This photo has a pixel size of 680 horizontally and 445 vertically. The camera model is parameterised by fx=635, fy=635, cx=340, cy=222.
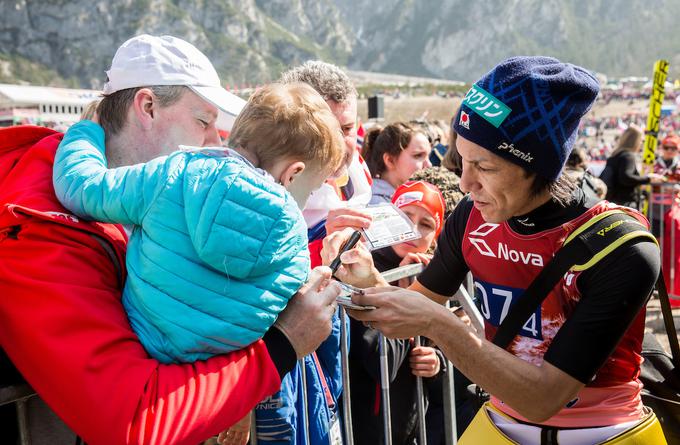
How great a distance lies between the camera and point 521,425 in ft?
6.38

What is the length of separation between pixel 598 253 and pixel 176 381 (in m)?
1.16

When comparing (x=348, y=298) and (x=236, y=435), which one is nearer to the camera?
(x=348, y=298)

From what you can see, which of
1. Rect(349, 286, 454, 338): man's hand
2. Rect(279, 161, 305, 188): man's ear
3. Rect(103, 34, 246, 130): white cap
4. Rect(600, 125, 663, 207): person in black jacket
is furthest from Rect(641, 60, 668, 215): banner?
Rect(279, 161, 305, 188): man's ear

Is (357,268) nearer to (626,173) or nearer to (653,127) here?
(626,173)

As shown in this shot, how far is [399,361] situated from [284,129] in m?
1.32

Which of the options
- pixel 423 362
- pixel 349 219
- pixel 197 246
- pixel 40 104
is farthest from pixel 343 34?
pixel 197 246

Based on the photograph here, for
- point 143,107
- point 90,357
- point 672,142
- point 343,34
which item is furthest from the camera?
point 343,34

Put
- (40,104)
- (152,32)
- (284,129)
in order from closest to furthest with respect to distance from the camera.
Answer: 1. (284,129)
2. (40,104)
3. (152,32)

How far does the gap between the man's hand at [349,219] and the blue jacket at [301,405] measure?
0.34 meters

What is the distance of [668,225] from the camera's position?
745 centimetres

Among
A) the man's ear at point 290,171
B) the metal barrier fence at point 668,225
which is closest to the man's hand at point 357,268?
the man's ear at point 290,171

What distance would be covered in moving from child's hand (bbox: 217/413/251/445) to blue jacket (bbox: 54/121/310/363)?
22.6 inches

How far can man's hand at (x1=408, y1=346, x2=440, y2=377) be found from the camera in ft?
8.98

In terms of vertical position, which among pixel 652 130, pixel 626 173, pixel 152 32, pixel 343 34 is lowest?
pixel 152 32
